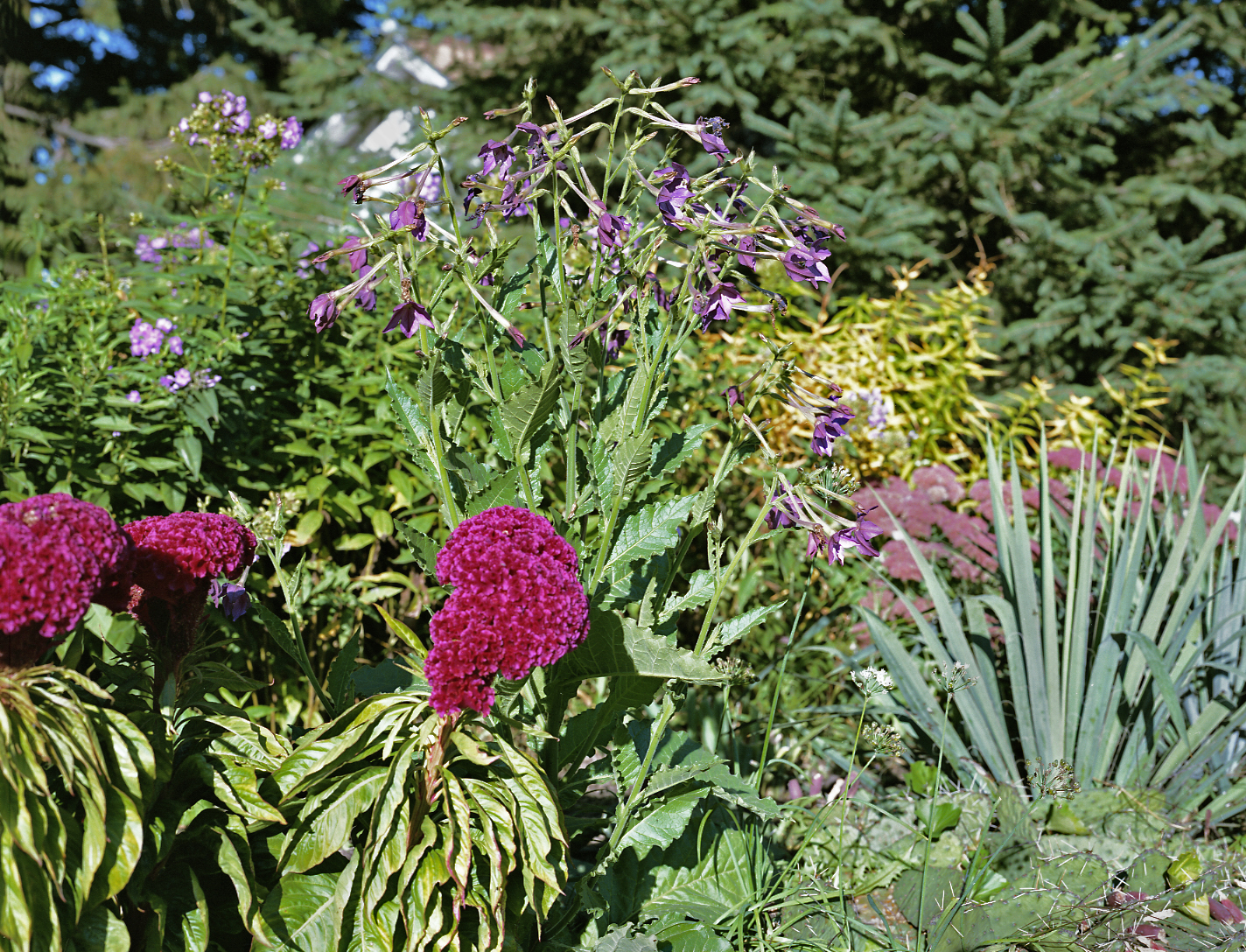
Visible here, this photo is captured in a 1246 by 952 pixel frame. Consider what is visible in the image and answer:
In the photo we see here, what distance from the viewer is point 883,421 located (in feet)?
12.0

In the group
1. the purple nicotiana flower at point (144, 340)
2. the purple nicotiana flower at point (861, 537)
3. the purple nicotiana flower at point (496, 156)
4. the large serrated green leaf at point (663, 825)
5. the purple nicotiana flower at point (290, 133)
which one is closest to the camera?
the purple nicotiana flower at point (861, 537)

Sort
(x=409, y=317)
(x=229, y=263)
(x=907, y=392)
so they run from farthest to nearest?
(x=907, y=392)
(x=229, y=263)
(x=409, y=317)

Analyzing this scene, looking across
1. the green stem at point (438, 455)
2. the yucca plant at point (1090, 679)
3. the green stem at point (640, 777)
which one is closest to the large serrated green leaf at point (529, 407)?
the green stem at point (438, 455)

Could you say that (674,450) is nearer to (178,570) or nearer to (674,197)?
(674,197)

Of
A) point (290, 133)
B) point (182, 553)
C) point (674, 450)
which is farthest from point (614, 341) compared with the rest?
point (290, 133)

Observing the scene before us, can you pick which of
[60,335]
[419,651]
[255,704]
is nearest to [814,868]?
[419,651]

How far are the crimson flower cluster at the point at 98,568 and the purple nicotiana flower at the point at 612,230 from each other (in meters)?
0.76

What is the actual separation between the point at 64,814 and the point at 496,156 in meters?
1.18

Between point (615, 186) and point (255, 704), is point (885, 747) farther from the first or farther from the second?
point (615, 186)

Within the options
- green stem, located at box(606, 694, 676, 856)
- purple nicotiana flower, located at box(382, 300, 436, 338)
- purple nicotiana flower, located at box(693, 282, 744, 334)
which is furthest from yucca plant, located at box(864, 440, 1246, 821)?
purple nicotiana flower, located at box(382, 300, 436, 338)

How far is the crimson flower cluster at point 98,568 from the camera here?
3.72 feet

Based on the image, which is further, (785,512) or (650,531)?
(650,531)

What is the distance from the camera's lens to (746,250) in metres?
1.46

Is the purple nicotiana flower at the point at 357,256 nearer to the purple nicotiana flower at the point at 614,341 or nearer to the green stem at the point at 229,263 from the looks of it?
the purple nicotiana flower at the point at 614,341
